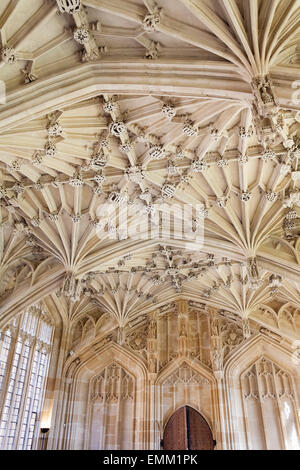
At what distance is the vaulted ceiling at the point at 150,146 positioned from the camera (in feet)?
19.4

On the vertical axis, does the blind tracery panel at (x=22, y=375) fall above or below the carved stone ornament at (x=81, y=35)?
below

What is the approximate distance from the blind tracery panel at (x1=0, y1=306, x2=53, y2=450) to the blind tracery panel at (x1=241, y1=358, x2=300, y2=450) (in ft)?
26.2

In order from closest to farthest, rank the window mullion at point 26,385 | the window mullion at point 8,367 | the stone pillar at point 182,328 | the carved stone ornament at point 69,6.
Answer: the carved stone ornament at point 69,6 < the window mullion at point 8,367 < the window mullion at point 26,385 < the stone pillar at point 182,328

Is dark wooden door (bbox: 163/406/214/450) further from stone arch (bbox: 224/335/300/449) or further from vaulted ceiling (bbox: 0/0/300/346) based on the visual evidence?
vaulted ceiling (bbox: 0/0/300/346)

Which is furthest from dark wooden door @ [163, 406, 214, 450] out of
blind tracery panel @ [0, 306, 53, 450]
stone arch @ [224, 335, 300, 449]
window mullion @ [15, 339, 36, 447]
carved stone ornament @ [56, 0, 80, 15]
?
carved stone ornament @ [56, 0, 80, 15]

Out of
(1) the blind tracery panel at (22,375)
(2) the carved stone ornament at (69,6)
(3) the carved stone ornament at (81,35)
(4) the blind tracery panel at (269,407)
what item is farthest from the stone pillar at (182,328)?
(2) the carved stone ornament at (69,6)

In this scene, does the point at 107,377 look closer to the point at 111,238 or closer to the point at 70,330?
the point at 70,330

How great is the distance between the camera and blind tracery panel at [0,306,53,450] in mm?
12180

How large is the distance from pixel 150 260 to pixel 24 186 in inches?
233

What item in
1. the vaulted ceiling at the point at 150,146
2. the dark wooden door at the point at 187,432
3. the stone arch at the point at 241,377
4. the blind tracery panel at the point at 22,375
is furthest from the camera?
the dark wooden door at the point at 187,432

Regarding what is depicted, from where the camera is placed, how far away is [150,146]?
8.78 m

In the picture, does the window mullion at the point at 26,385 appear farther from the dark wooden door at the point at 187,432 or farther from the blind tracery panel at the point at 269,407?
the blind tracery panel at the point at 269,407

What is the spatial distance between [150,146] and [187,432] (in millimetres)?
11433

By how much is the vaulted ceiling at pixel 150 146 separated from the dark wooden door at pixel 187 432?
14.9 feet
